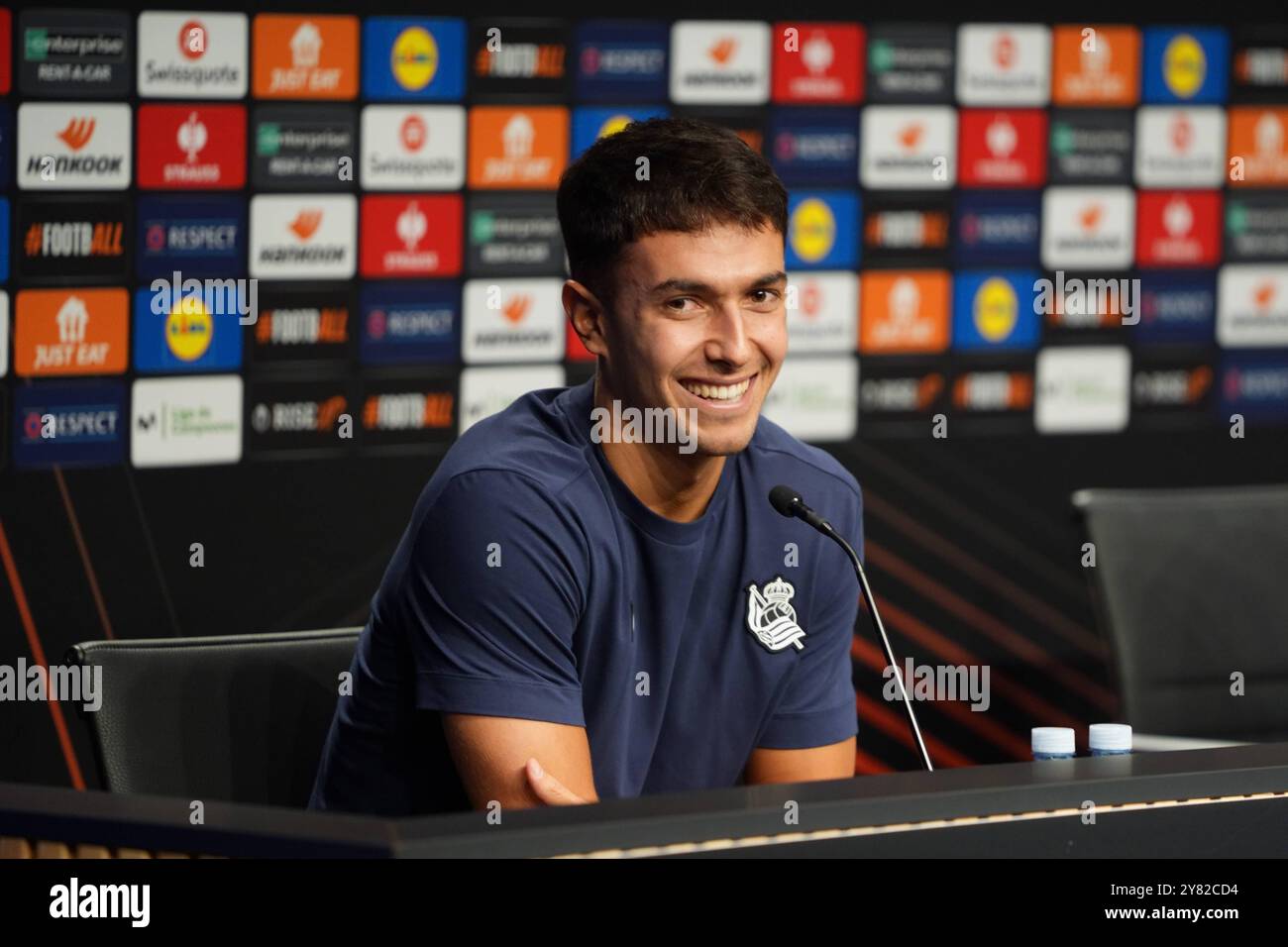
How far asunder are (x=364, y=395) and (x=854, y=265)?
0.99 meters

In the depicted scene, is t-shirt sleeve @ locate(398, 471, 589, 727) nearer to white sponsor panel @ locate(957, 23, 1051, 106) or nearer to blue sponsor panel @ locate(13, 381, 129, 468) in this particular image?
blue sponsor panel @ locate(13, 381, 129, 468)

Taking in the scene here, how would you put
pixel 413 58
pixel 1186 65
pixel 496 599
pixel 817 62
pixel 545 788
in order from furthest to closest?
pixel 1186 65
pixel 817 62
pixel 413 58
pixel 496 599
pixel 545 788

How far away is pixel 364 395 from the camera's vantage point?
10.5 feet

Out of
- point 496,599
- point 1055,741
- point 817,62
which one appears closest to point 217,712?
point 496,599

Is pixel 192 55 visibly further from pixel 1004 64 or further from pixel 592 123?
pixel 1004 64

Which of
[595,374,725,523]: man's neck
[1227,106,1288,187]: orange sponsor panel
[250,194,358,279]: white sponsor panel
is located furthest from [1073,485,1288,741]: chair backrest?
[250,194,358,279]: white sponsor panel

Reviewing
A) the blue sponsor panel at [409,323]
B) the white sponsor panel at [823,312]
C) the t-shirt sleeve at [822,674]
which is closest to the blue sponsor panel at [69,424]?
the blue sponsor panel at [409,323]

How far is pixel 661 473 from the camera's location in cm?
191

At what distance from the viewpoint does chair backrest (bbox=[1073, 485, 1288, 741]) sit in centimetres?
271

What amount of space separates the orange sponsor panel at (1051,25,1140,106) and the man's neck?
2.00m

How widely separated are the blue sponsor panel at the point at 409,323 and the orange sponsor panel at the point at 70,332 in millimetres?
417

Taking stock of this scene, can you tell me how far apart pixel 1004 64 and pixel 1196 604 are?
1.31 m

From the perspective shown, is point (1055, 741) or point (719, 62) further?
point (719, 62)
